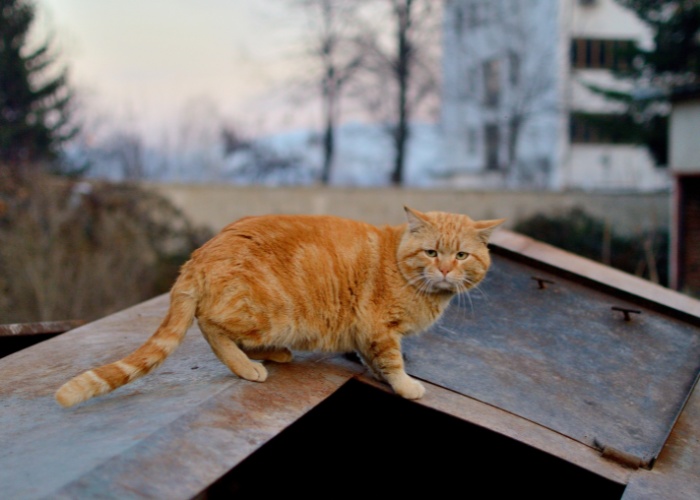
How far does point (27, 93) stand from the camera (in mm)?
15734

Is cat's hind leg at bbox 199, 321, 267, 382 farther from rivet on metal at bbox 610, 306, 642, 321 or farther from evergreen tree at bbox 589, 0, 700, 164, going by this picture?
evergreen tree at bbox 589, 0, 700, 164

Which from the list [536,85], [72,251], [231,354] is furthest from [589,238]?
[231,354]

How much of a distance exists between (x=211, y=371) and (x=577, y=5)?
2291 centimetres

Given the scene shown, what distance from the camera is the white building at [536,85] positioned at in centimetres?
2136

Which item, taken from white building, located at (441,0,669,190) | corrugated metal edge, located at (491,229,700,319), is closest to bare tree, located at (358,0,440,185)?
white building, located at (441,0,669,190)

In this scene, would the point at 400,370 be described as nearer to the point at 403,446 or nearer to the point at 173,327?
the point at 173,327

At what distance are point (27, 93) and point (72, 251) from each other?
27.1ft

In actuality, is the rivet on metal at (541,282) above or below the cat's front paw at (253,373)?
above

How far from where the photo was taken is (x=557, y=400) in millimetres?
2551

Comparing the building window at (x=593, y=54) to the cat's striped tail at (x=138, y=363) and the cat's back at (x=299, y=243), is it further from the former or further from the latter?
the cat's striped tail at (x=138, y=363)

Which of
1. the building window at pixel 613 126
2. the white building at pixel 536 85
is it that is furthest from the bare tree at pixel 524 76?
the building window at pixel 613 126

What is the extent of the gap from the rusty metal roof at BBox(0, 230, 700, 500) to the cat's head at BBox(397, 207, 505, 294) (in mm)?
315

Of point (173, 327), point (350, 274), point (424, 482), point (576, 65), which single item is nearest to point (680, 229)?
point (424, 482)

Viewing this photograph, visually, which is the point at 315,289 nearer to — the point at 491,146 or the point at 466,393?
the point at 466,393
